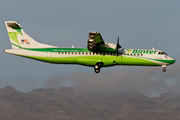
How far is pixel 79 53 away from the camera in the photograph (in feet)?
156

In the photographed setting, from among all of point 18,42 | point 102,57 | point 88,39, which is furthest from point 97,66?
point 18,42

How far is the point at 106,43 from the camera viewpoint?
47031 millimetres

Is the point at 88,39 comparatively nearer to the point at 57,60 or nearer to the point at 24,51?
the point at 57,60

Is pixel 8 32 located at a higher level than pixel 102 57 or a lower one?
higher

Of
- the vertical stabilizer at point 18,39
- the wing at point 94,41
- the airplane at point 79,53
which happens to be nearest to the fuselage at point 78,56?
the airplane at point 79,53

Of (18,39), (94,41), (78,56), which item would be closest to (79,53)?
(78,56)

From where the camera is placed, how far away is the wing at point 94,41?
4219 cm

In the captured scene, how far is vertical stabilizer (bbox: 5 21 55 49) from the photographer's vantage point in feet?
160

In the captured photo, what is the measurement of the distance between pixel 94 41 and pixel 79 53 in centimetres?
408

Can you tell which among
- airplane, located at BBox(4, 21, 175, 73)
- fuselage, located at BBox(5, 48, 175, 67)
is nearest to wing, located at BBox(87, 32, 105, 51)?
airplane, located at BBox(4, 21, 175, 73)

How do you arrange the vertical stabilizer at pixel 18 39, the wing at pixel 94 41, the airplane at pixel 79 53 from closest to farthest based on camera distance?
the wing at pixel 94 41, the airplane at pixel 79 53, the vertical stabilizer at pixel 18 39

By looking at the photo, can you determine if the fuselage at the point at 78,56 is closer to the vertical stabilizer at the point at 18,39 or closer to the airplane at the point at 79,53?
the airplane at the point at 79,53

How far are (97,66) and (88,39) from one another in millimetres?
5581

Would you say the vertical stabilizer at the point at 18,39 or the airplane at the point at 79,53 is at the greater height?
the vertical stabilizer at the point at 18,39
